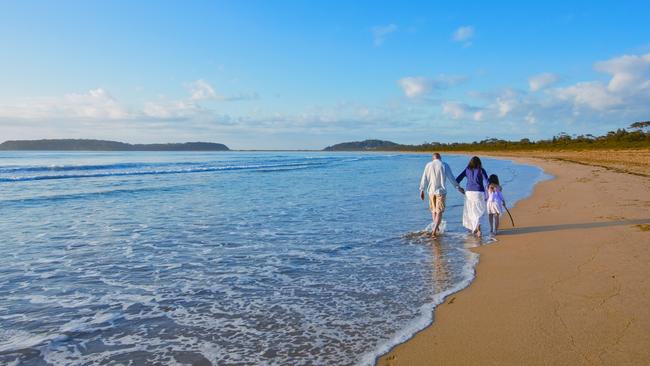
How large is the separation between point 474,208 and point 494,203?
45 centimetres

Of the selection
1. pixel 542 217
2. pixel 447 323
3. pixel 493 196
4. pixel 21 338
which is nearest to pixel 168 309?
pixel 21 338

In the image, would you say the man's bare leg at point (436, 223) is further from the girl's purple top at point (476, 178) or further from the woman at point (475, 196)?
the girl's purple top at point (476, 178)

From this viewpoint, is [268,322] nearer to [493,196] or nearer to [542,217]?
[493,196]

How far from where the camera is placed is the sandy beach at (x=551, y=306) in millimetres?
3941

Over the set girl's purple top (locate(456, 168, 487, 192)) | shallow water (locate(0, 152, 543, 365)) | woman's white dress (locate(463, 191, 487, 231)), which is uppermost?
girl's purple top (locate(456, 168, 487, 192))

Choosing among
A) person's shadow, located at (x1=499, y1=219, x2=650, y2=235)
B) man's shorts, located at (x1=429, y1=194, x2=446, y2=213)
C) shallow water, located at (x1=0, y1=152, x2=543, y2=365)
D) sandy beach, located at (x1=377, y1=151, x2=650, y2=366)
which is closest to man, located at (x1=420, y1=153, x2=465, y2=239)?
man's shorts, located at (x1=429, y1=194, x2=446, y2=213)

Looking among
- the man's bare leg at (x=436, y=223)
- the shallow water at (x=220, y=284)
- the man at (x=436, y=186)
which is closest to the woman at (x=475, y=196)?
the man at (x=436, y=186)

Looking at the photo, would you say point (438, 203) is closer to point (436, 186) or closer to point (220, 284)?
point (436, 186)

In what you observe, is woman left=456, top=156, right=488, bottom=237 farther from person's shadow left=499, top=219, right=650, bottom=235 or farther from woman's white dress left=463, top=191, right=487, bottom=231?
person's shadow left=499, top=219, right=650, bottom=235

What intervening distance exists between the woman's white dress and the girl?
0.16 meters

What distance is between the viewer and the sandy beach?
394cm

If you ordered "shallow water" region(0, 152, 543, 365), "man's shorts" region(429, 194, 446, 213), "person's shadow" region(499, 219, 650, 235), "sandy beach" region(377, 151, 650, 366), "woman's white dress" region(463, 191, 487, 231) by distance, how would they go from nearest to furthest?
"sandy beach" region(377, 151, 650, 366) → "shallow water" region(0, 152, 543, 365) → "woman's white dress" region(463, 191, 487, 231) → "man's shorts" region(429, 194, 446, 213) → "person's shadow" region(499, 219, 650, 235)

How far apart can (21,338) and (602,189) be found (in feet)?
63.3

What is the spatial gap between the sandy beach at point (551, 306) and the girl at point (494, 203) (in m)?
0.33
